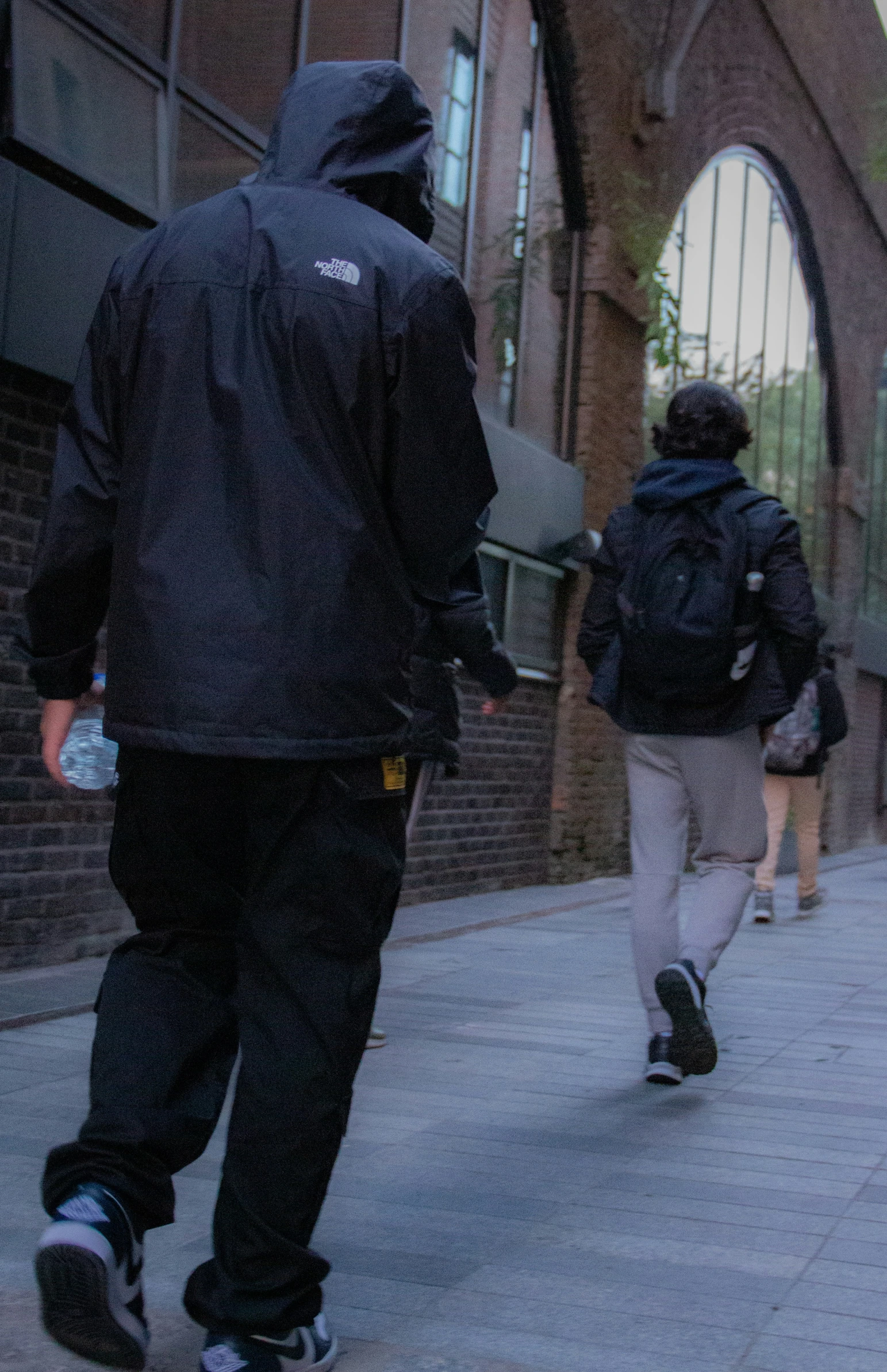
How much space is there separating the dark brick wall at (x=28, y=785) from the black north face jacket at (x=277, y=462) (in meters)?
3.64

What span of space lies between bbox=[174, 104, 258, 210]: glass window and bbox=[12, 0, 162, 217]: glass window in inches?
11.1

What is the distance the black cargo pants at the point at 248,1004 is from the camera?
7.43ft

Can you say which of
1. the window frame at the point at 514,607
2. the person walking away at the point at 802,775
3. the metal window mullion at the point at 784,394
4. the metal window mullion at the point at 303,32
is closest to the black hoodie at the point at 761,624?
the metal window mullion at the point at 303,32

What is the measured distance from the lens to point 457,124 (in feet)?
33.5

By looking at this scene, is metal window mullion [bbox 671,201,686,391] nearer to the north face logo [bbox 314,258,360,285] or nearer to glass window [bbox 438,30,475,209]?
glass window [bbox 438,30,475,209]

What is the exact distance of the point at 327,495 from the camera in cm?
Answer: 230

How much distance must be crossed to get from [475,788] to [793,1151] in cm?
638

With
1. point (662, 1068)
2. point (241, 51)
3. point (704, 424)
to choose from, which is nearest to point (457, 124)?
point (241, 51)

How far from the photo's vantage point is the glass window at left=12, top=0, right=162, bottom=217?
5977mm

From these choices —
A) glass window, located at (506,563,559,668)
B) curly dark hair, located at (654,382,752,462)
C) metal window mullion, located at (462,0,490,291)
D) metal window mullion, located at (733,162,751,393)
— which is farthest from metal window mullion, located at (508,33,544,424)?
curly dark hair, located at (654,382,752,462)

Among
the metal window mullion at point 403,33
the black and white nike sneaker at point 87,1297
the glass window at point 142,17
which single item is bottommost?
the black and white nike sneaker at point 87,1297

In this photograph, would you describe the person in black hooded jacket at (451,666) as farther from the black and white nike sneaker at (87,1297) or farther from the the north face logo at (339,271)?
the black and white nike sneaker at (87,1297)

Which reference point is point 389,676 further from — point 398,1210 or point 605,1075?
point 605,1075

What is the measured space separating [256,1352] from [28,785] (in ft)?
13.6
